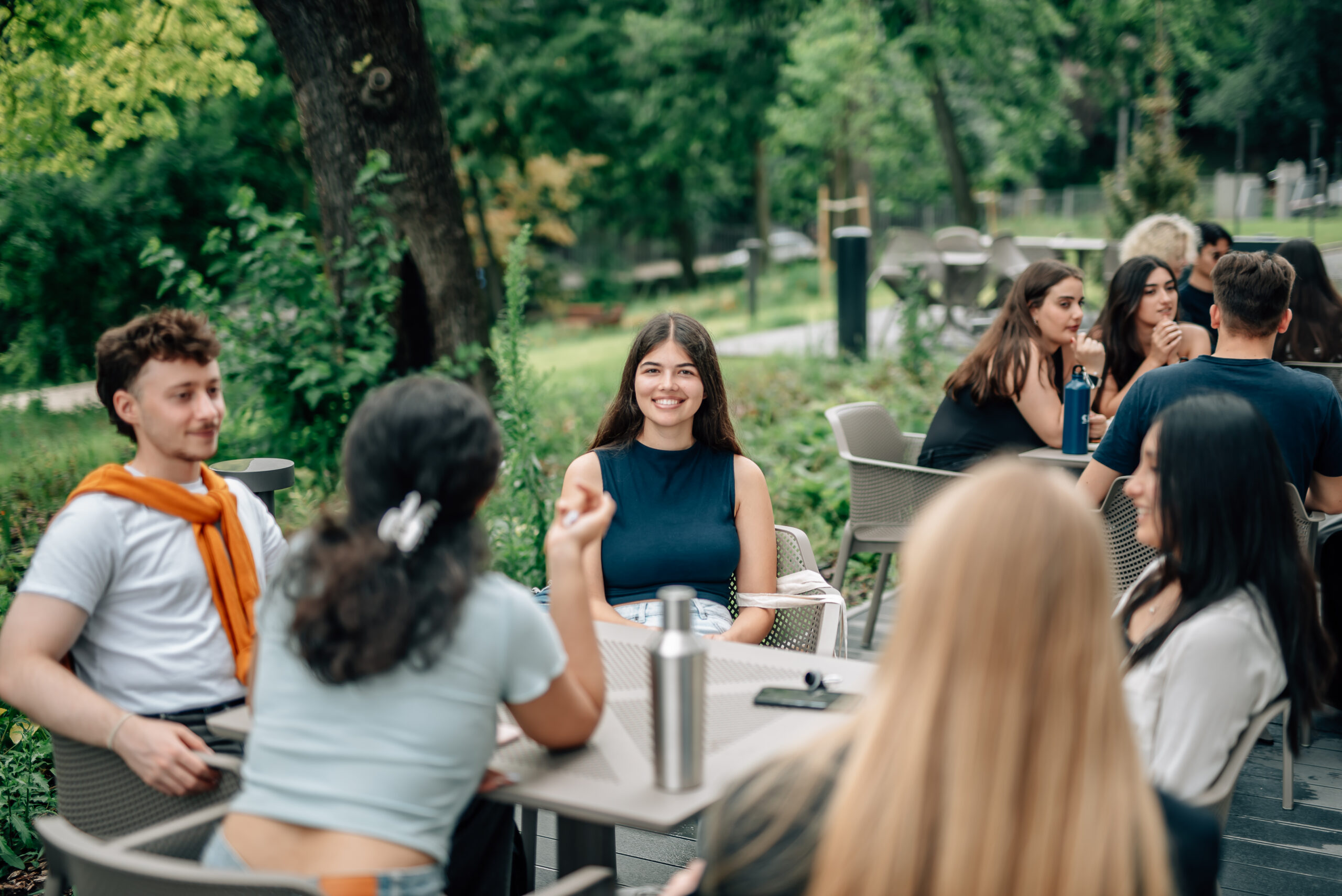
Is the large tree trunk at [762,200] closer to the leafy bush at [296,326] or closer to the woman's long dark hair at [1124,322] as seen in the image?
the leafy bush at [296,326]

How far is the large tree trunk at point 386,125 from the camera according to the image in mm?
5645

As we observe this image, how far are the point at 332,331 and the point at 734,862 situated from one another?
454 cm

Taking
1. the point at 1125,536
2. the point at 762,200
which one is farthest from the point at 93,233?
the point at 762,200

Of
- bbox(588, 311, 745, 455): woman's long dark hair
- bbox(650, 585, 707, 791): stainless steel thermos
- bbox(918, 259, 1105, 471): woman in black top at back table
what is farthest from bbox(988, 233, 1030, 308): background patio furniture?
bbox(650, 585, 707, 791): stainless steel thermos

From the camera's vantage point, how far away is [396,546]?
169cm

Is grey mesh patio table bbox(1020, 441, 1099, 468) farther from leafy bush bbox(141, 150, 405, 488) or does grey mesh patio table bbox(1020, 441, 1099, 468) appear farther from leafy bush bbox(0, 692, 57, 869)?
leafy bush bbox(0, 692, 57, 869)

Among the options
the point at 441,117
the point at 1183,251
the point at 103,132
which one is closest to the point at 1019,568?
the point at 1183,251

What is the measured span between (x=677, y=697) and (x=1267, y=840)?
2.23m

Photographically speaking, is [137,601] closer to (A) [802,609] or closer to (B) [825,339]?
(A) [802,609]

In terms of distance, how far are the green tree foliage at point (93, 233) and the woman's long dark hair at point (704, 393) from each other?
8.41 meters

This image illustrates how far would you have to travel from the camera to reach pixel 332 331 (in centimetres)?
540

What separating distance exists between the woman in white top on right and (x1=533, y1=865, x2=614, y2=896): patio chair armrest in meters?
0.95

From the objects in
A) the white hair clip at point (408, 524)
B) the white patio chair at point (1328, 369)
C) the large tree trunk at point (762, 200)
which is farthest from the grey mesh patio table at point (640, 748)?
the large tree trunk at point (762, 200)

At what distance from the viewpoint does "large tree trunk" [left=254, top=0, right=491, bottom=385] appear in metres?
5.64
